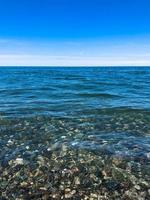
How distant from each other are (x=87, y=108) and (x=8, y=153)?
35.5 ft

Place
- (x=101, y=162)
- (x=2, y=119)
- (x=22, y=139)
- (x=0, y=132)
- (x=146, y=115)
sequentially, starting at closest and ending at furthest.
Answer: (x=101, y=162)
(x=22, y=139)
(x=0, y=132)
(x=2, y=119)
(x=146, y=115)

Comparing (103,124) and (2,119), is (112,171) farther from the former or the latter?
(2,119)

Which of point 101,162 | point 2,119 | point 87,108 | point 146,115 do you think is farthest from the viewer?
point 87,108

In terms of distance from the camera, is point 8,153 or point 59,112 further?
point 59,112

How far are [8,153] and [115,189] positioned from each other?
185 inches

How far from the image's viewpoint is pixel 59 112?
19719 millimetres

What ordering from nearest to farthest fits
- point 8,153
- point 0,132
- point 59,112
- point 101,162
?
point 101,162 < point 8,153 < point 0,132 < point 59,112

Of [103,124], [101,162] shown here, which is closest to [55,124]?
[103,124]

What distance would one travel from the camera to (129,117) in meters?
17.7

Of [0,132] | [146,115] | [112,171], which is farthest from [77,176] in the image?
[146,115]

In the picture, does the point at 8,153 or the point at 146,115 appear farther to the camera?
the point at 146,115

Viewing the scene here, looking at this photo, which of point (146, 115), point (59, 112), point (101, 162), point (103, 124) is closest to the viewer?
point (101, 162)

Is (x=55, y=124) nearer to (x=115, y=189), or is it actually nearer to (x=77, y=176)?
(x=77, y=176)

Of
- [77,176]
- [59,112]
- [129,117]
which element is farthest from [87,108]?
[77,176]
